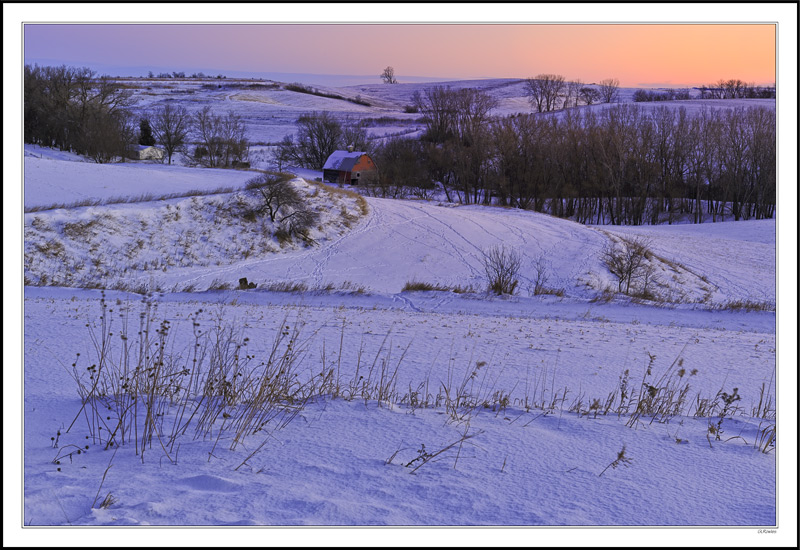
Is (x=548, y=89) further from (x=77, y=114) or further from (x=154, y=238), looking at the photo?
(x=154, y=238)

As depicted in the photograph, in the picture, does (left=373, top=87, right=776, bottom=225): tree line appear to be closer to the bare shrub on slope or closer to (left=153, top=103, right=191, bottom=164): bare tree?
(left=153, top=103, right=191, bottom=164): bare tree

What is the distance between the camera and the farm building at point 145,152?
68875 millimetres

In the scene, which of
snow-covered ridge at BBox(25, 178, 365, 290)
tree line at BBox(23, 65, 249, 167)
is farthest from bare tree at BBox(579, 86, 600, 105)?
snow-covered ridge at BBox(25, 178, 365, 290)

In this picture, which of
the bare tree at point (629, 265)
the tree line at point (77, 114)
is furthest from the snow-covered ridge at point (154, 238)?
the tree line at point (77, 114)

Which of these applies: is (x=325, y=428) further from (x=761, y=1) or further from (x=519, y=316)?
(x=519, y=316)

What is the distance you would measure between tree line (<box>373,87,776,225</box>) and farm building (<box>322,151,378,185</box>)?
2.53m

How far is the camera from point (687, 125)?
70.4 meters

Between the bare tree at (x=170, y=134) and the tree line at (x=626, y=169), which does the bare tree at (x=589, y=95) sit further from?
the bare tree at (x=170, y=134)

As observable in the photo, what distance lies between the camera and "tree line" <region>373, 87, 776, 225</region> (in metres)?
64.1

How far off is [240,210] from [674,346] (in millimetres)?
33558

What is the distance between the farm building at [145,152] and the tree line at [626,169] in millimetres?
27098

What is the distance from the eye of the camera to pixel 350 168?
73.8 m

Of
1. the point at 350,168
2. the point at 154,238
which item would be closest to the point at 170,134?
the point at 350,168

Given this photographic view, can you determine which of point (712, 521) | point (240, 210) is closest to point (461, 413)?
point (712, 521)
